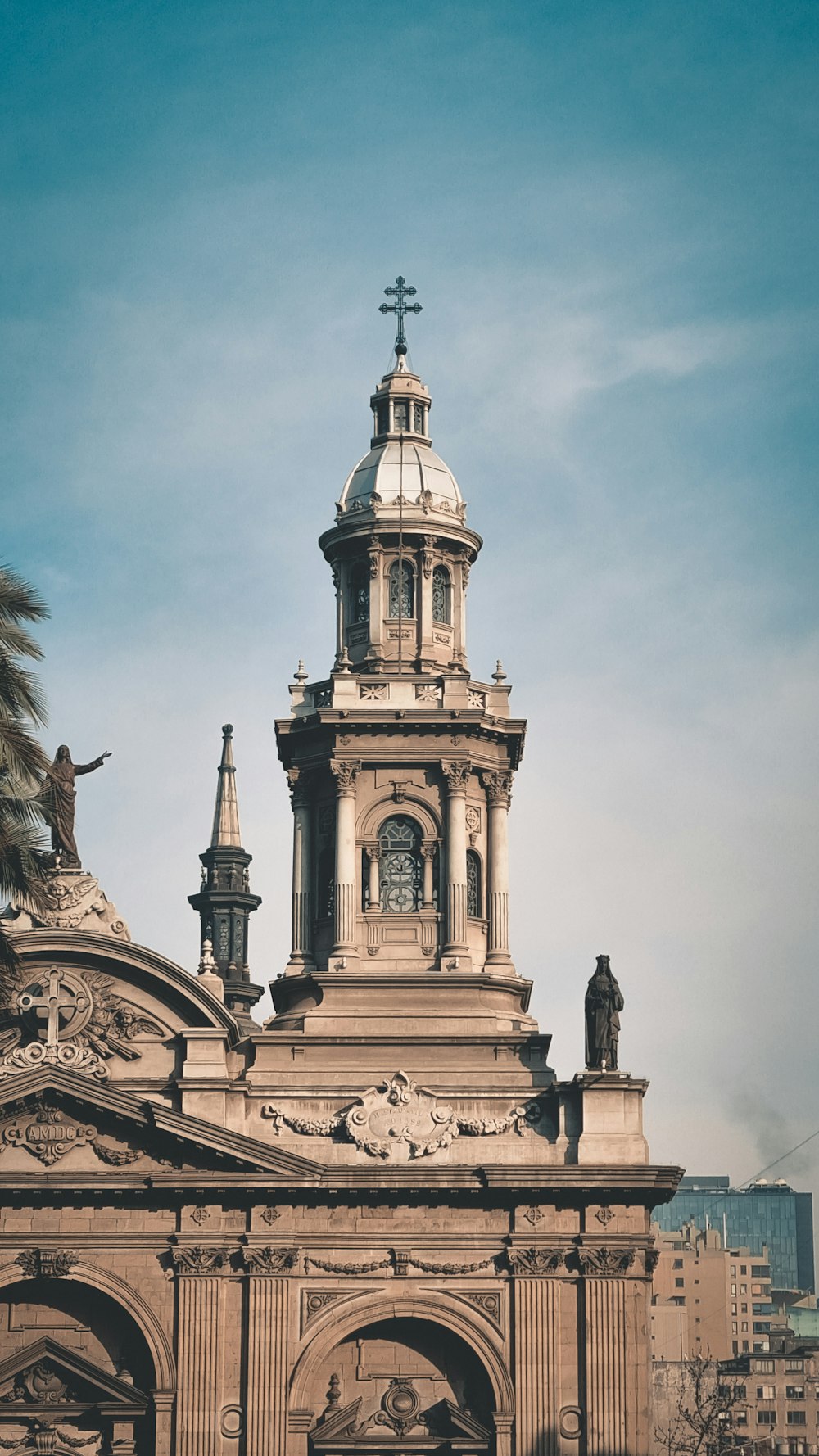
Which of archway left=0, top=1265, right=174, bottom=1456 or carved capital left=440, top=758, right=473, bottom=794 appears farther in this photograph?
carved capital left=440, top=758, right=473, bottom=794

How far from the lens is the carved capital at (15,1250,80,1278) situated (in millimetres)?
58344

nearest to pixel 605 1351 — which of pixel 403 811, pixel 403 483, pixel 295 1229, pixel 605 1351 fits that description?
pixel 605 1351

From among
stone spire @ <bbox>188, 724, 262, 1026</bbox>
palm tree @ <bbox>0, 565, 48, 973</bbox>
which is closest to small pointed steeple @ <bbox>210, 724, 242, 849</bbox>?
stone spire @ <bbox>188, 724, 262, 1026</bbox>

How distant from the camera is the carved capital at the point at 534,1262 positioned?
58.4m

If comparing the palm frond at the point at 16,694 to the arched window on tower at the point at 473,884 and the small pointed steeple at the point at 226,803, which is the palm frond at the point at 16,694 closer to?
the arched window on tower at the point at 473,884

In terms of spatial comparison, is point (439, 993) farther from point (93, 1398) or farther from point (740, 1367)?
point (740, 1367)

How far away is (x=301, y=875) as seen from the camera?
66500mm

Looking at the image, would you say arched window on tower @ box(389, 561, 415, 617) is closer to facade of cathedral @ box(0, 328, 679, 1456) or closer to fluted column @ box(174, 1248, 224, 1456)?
facade of cathedral @ box(0, 328, 679, 1456)

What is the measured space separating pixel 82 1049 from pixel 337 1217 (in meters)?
6.95

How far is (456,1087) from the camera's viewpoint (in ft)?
197

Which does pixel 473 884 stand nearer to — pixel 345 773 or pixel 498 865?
pixel 498 865

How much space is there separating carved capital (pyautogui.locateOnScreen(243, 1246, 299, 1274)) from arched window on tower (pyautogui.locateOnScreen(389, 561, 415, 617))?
1769 cm

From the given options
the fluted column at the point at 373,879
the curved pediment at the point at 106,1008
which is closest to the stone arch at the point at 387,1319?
the curved pediment at the point at 106,1008

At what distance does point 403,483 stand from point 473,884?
1093cm
